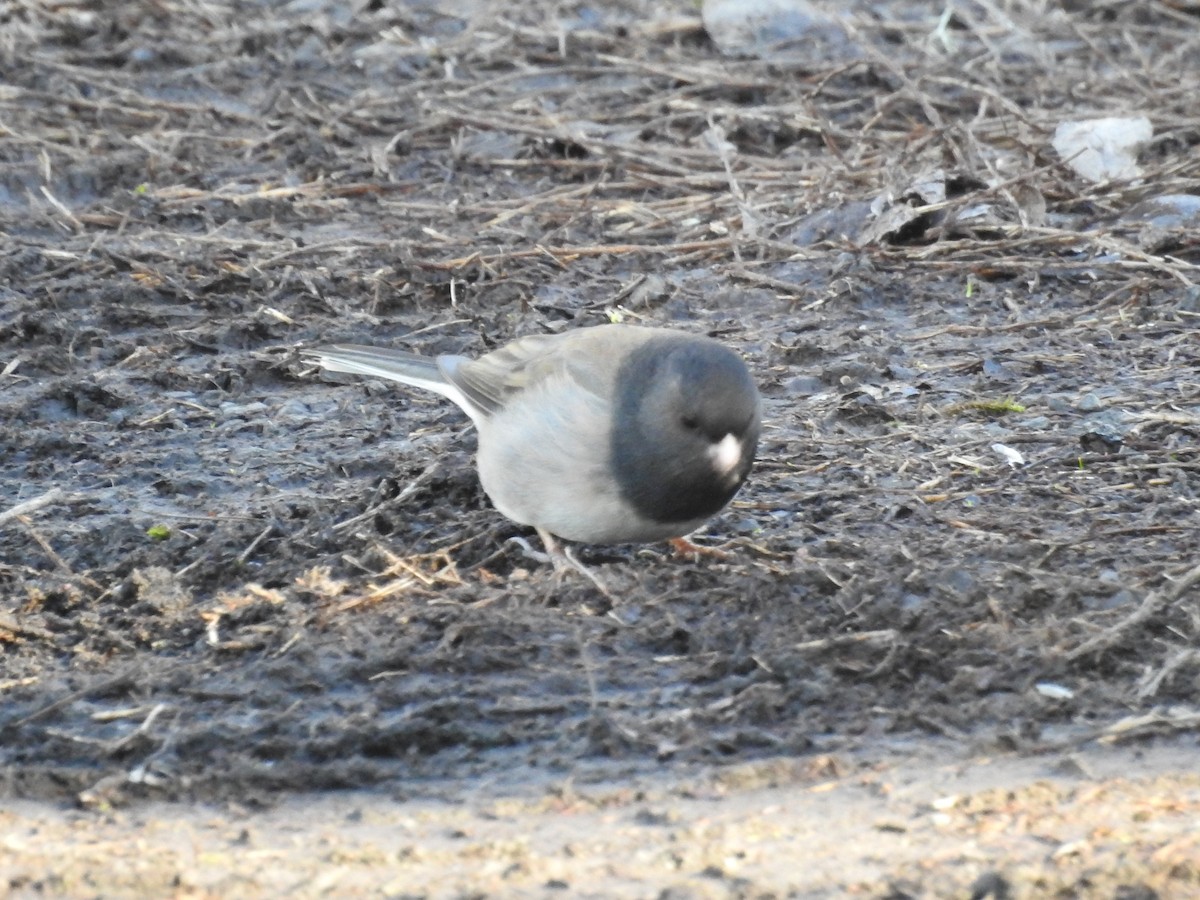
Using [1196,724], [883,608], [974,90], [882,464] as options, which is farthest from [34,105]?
[1196,724]

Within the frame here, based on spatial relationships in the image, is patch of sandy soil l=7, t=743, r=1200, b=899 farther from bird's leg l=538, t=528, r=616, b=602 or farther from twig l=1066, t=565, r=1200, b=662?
bird's leg l=538, t=528, r=616, b=602

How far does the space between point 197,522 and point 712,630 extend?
159 centimetres

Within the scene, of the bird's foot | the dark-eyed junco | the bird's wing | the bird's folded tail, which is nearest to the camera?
the dark-eyed junco

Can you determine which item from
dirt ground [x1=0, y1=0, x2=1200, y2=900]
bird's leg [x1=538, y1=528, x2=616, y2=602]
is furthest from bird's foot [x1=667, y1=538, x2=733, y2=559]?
bird's leg [x1=538, y1=528, x2=616, y2=602]

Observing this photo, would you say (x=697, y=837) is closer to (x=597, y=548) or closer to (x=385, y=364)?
(x=597, y=548)

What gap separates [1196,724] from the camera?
365 cm

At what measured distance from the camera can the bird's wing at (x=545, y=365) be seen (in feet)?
14.3

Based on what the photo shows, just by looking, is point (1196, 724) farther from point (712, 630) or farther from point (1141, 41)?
point (1141, 41)

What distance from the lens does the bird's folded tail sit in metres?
5.20

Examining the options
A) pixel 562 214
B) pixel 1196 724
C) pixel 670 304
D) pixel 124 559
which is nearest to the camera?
pixel 1196 724

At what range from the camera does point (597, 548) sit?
15.6 feet

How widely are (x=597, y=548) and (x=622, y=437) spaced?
26.0 inches

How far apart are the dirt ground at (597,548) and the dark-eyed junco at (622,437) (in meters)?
0.24

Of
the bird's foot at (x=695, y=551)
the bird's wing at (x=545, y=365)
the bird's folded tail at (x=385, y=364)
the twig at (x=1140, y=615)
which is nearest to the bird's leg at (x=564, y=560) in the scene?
the bird's foot at (x=695, y=551)
